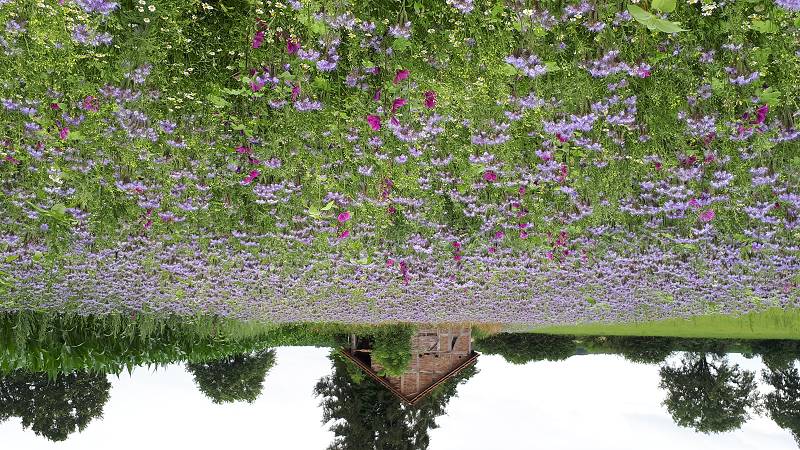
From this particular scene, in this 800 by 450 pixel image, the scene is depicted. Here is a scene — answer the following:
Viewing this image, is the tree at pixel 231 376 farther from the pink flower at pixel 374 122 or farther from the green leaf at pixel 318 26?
A: the green leaf at pixel 318 26

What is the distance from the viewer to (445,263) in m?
10.6

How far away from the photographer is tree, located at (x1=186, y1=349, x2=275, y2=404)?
2036 centimetres

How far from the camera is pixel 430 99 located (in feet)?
20.3

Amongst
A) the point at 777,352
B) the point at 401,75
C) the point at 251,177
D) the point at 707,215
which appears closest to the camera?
the point at 401,75

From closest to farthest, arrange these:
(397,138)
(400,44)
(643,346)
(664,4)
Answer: (664,4) < (400,44) < (397,138) < (643,346)

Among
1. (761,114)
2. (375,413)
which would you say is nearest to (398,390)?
(375,413)

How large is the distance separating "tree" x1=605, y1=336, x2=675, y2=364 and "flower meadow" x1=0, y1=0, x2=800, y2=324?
11092 mm

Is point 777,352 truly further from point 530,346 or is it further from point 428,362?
point 428,362

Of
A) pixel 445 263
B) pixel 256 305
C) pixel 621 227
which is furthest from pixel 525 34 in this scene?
pixel 256 305

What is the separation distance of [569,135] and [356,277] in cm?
551

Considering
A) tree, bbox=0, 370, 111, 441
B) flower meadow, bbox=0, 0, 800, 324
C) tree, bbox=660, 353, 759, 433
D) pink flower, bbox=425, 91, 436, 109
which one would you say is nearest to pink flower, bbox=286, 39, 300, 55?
flower meadow, bbox=0, 0, 800, 324

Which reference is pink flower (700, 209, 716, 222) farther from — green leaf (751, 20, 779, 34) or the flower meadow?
green leaf (751, 20, 779, 34)

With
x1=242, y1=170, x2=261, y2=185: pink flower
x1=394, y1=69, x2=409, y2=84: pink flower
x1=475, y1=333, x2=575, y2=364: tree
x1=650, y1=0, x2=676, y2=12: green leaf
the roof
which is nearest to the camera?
x1=650, y1=0, x2=676, y2=12: green leaf

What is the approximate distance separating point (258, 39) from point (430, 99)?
1628 mm
